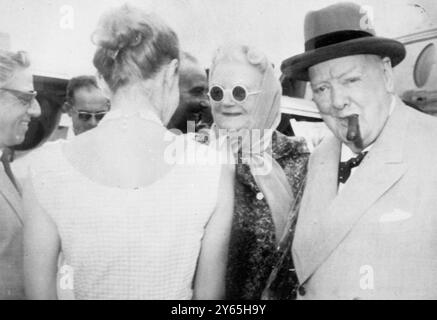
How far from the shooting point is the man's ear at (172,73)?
144cm

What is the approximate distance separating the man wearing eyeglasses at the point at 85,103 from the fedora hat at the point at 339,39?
0.78 meters

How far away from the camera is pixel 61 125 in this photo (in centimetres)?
177

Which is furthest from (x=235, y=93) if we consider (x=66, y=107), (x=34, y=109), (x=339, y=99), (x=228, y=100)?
(x=34, y=109)

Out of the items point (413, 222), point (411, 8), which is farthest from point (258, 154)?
point (411, 8)

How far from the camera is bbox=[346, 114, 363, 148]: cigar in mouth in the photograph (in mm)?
1715

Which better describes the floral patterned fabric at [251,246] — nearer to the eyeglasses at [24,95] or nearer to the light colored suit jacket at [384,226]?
the light colored suit jacket at [384,226]

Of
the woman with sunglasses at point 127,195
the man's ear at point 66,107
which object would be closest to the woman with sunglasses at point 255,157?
the woman with sunglasses at point 127,195

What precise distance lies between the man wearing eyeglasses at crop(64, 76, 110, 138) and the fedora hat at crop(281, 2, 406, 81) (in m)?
0.78

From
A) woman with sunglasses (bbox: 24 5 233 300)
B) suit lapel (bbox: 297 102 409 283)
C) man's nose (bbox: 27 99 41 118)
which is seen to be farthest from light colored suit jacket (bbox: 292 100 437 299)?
man's nose (bbox: 27 99 41 118)

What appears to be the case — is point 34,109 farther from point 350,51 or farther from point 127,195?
point 350,51

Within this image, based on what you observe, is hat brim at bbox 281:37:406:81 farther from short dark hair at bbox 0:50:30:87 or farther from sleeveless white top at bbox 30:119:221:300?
short dark hair at bbox 0:50:30:87

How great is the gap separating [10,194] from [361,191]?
1.32 meters

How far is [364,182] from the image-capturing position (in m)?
1.68
